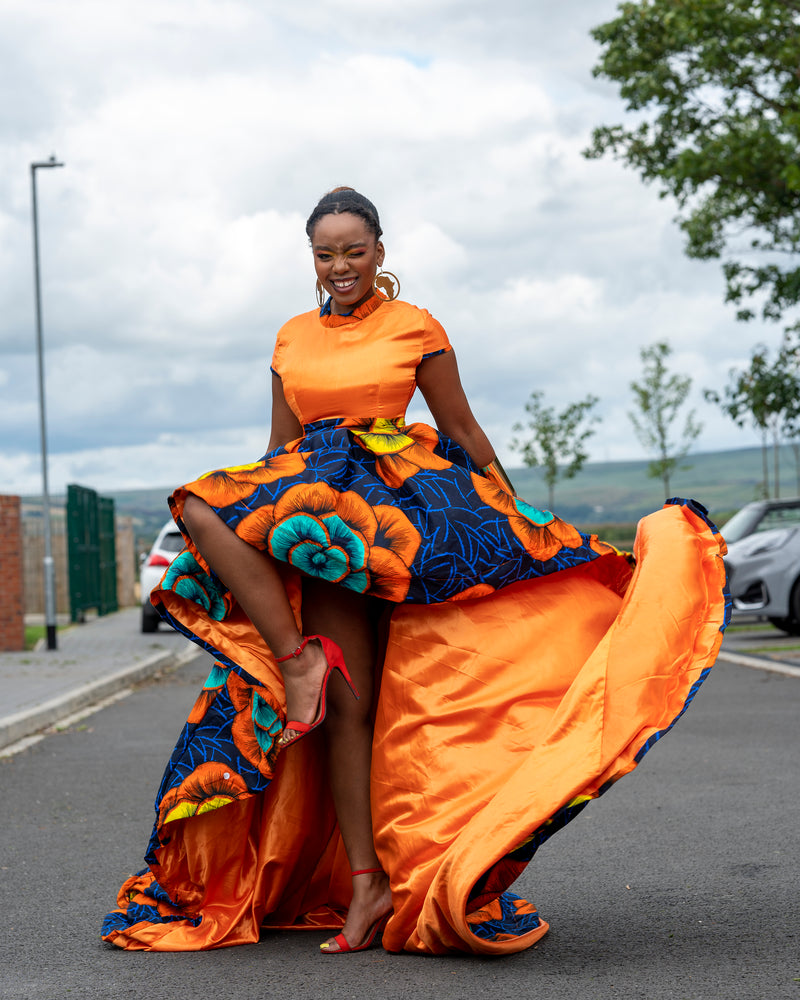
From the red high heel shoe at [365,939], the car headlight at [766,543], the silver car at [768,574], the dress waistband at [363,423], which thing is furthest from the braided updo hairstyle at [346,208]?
the car headlight at [766,543]

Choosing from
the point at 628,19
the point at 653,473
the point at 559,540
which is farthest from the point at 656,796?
the point at 653,473

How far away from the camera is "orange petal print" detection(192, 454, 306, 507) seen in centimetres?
304

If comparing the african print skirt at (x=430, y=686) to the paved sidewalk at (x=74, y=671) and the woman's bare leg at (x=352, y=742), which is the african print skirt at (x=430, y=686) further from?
the paved sidewalk at (x=74, y=671)

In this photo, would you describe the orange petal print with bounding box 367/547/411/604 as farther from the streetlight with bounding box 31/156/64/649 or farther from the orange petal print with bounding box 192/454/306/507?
the streetlight with bounding box 31/156/64/649

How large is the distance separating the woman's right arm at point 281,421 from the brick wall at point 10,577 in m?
12.4

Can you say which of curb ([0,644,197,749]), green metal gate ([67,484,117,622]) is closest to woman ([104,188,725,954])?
curb ([0,644,197,749])

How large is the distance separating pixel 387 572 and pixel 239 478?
447 millimetres

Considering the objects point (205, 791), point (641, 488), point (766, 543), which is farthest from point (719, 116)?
point (641, 488)

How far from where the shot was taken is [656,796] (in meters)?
5.64

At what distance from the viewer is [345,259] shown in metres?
3.37

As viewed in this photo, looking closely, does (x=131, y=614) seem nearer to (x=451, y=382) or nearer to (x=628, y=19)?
(x=628, y=19)

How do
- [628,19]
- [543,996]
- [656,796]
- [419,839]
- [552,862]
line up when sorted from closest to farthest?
[543,996] → [419,839] → [552,862] → [656,796] → [628,19]

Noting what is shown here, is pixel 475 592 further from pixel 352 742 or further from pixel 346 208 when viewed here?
pixel 346 208

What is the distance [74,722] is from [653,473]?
32.2 metres
